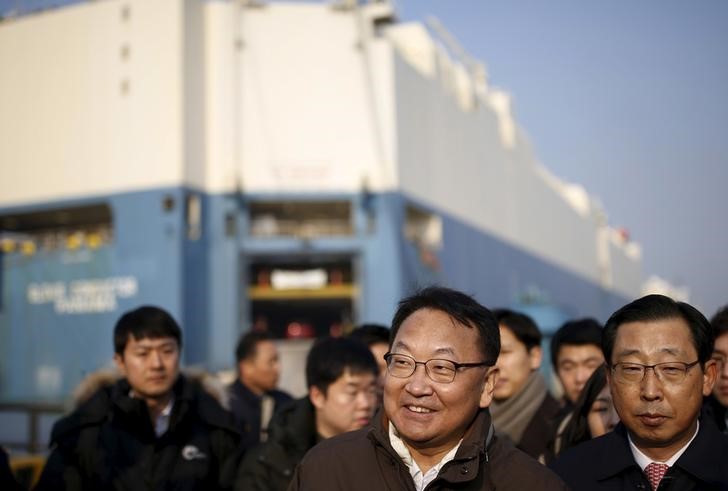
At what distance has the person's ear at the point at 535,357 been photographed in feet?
12.2

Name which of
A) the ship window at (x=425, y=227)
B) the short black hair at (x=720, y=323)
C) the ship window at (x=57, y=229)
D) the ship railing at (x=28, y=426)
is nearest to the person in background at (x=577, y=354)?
the short black hair at (x=720, y=323)

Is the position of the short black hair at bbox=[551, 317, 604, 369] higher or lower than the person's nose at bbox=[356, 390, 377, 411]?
higher

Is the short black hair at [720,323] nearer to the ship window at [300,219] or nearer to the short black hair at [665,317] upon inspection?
the short black hair at [665,317]

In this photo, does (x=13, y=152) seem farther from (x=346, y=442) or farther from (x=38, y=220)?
(x=346, y=442)

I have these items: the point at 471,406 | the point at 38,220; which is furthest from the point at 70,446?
the point at 38,220

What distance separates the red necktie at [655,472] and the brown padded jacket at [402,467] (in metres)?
0.47

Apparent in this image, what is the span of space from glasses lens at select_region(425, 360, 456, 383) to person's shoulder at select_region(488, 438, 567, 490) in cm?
22

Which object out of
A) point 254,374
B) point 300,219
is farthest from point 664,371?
point 300,219

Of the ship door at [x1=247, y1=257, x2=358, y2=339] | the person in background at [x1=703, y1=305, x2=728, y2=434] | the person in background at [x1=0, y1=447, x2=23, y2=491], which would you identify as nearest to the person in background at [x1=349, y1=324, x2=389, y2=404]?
the person in background at [x1=703, y1=305, x2=728, y2=434]

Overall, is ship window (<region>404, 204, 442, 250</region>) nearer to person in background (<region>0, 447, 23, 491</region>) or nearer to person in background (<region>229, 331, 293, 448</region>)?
person in background (<region>229, 331, 293, 448</region>)

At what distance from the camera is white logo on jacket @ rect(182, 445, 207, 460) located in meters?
3.22

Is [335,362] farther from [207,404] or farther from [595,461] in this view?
[595,461]

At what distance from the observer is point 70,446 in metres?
3.11

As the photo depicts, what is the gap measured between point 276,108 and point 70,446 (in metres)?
17.0
